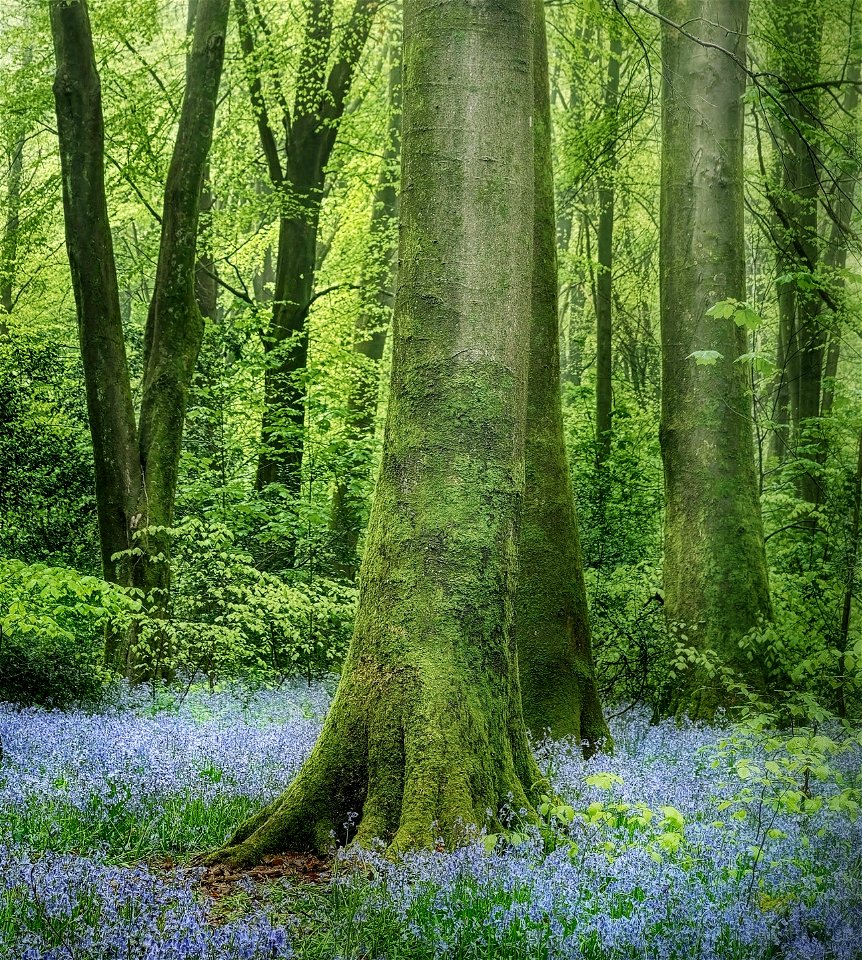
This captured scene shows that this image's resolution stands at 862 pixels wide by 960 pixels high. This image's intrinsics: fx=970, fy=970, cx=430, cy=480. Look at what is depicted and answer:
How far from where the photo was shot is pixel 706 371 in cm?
890

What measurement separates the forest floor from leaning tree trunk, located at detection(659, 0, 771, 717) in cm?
281

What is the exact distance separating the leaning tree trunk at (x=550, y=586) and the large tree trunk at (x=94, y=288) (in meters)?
5.27

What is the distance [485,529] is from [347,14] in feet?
55.0

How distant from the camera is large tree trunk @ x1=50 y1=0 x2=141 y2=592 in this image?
1020 cm

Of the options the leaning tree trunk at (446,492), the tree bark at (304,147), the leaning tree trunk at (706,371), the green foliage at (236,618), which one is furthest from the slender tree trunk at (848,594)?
the tree bark at (304,147)

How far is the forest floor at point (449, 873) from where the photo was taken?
9.75 ft

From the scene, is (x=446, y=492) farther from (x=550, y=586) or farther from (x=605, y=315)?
(x=605, y=315)

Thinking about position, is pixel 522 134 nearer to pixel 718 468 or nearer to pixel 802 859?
pixel 802 859

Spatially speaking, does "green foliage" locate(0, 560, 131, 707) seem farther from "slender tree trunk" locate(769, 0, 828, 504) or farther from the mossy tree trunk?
"slender tree trunk" locate(769, 0, 828, 504)

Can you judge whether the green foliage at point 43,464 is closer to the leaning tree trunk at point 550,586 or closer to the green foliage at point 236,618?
the green foliage at point 236,618

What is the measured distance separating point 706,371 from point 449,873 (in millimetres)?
6460

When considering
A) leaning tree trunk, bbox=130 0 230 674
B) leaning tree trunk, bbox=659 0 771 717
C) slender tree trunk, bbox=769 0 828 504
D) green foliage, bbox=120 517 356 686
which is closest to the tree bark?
green foliage, bbox=120 517 356 686

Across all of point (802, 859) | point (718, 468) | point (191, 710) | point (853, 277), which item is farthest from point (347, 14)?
point (802, 859)

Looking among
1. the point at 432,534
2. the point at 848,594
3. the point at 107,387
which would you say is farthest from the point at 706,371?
the point at 107,387
